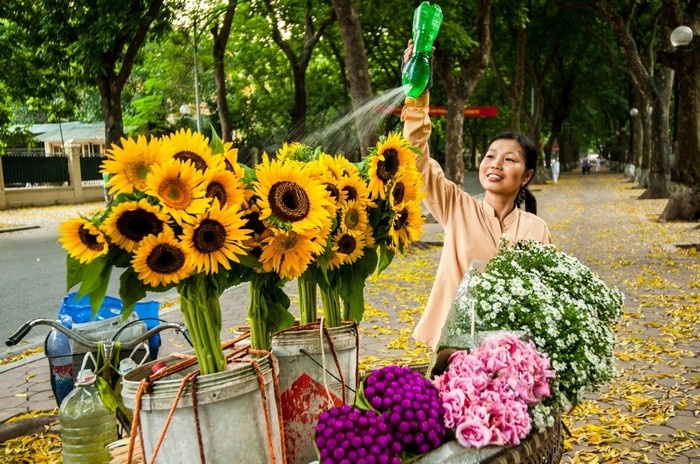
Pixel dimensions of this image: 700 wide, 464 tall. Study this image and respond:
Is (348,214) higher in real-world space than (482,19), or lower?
lower

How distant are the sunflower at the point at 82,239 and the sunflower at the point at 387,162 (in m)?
0.74

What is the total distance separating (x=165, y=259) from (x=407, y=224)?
765 millimetres

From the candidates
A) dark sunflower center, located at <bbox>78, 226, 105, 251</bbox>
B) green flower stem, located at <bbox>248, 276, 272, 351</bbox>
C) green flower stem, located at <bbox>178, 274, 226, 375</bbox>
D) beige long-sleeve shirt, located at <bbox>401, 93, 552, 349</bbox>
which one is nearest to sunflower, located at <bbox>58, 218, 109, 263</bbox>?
dark sunflower center, located at <bbox>78, 226, 105, 251</bbox>

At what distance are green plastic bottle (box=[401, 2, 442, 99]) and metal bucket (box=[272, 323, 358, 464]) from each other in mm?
1076

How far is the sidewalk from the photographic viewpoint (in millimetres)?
4152

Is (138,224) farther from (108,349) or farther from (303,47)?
(303,47)

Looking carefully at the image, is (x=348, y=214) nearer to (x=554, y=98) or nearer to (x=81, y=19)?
(x=81, y=19)

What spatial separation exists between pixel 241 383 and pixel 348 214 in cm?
55

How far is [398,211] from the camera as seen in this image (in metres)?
1.86

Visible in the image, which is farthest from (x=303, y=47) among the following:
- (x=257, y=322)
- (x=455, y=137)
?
(x=257, y=322)

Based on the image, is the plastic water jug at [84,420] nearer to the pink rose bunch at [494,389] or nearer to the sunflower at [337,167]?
the sunflower at [337,167]

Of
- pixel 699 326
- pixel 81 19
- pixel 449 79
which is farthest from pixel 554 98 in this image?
pixel 699 326

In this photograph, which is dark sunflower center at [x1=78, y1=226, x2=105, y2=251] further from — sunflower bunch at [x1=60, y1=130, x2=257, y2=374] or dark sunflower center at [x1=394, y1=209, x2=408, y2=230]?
dark sunflower center at [x1=394, y1=209, x2=408, y2=230]

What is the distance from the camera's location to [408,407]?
1.58 meters
